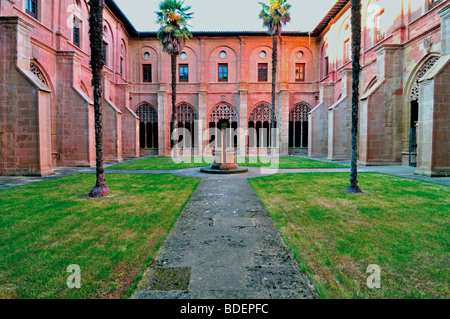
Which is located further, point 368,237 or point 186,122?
point 186,122

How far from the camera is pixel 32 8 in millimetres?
13570

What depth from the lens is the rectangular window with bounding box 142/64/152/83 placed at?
2733cm

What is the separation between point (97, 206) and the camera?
235 inches

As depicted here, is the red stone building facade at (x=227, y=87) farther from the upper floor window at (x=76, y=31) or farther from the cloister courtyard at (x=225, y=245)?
the cloister courtyard at (x=225, y=245)

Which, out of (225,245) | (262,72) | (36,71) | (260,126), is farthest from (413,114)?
(36,71)

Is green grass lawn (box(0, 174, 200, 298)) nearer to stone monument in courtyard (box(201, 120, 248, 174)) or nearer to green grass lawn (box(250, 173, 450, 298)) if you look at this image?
green grass lawn (box(250, 173, 450, 298))

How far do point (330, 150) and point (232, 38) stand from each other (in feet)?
50.9

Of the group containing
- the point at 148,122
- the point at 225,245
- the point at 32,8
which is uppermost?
the point at 32,8

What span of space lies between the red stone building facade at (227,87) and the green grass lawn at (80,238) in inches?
266

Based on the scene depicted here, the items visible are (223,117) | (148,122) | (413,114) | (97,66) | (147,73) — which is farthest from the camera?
(147,73)

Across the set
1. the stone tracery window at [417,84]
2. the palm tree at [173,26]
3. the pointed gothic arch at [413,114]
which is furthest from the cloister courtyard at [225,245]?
the palm tree at [173,26]

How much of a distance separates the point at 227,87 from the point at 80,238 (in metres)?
24.8

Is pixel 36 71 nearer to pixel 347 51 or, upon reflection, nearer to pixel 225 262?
pixel 225 262
